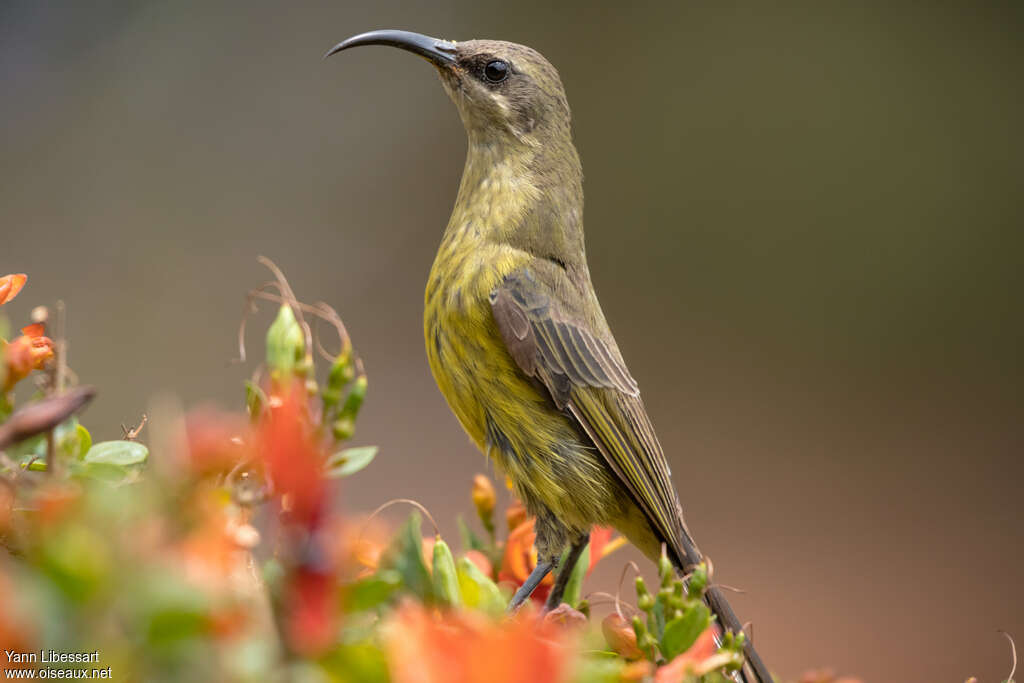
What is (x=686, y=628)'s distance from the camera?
117 centimetres

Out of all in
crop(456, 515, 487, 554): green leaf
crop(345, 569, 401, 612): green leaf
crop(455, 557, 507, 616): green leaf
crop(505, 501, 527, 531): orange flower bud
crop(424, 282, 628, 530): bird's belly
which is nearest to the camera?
crop(345, 569, 401, 612): green leaf

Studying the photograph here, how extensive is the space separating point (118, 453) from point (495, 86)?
189 cm

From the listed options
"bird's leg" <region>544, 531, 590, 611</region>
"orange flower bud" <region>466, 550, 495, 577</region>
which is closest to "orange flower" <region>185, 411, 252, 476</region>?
"orange flower bud" <region>466, 550, 495, 577</region>

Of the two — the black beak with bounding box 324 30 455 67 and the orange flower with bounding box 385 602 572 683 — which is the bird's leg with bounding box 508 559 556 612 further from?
the black beak with bounding box 324 30 455 67

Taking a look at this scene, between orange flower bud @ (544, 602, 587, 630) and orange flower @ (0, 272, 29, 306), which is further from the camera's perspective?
orange flower bud @ (544, 602, 587, 630)

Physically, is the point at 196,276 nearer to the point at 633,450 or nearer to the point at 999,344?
A: the point at 633,450

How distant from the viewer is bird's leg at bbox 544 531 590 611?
1.86 metres

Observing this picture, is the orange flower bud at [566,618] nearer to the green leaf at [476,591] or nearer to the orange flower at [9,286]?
the green leaf at [476,591]

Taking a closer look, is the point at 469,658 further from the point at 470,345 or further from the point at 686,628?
the point at 470,345

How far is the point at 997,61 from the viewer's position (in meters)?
7.45

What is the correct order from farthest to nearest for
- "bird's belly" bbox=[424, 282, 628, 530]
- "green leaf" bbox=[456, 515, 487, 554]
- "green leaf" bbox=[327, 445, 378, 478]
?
1. "bird's belly" bbox=[424, 282, 628, 530]
2. "green leaf" bbox=[456, 515, 487, 554]
3. "green leaf" bbox=[327, 445, 378, 478]

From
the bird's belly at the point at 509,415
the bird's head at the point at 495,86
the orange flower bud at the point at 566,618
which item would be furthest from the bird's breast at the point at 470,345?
the orange flower bud at the point at 566,618

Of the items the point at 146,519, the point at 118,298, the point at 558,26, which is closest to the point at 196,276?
the point at 118,298

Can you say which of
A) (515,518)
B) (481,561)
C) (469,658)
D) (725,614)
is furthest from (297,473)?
(725,614)
